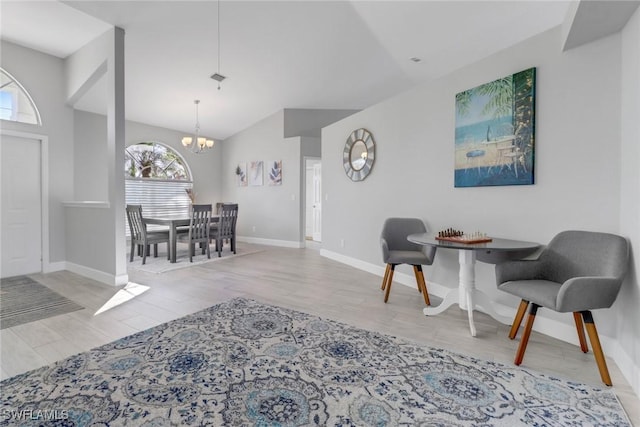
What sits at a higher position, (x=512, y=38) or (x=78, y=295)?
(x=512, y=38)

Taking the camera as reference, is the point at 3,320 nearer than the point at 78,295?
Yes

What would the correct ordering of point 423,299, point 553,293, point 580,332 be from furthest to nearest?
point 423,299 < point 580,332 < point 553,293

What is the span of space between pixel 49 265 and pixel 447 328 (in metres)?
5.18

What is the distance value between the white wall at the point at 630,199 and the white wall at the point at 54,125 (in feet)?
20.1

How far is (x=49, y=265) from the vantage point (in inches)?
165

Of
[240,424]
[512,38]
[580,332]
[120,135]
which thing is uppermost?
[512,38]

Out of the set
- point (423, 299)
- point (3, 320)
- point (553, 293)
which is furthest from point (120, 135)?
point (553, 293)

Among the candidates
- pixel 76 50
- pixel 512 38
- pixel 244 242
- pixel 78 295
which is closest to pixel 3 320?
pixel 78 295

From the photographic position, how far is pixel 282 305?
113 inches

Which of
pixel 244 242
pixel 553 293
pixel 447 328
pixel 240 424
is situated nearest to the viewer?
pixel 240 424

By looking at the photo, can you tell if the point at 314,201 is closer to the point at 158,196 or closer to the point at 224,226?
the point at 224,226

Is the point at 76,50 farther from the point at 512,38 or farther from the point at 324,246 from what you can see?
the point at 512,38

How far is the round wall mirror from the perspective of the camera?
416 centimetres

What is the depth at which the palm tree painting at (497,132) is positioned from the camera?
237 centimetres
